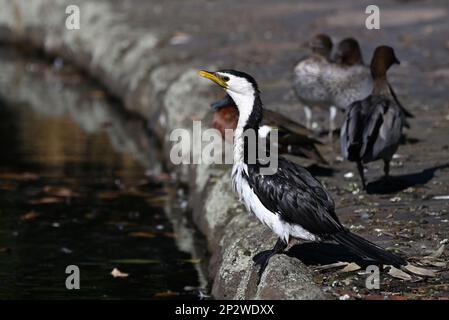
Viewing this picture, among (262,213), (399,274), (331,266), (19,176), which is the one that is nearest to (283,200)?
(262,213)

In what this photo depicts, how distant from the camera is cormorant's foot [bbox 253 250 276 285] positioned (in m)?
7.15

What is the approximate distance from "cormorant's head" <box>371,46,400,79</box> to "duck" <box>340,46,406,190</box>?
0.44 meters

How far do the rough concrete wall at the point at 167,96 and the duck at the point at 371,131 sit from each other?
1.05 metres

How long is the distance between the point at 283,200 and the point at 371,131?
2.27m

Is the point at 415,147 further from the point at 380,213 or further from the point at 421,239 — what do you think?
the point at 421,239

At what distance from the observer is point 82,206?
469 inches

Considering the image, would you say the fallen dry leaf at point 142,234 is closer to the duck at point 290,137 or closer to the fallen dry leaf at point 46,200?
the duck at point 290,137

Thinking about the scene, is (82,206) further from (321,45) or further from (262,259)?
(262,259)

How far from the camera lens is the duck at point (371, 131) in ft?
30.3

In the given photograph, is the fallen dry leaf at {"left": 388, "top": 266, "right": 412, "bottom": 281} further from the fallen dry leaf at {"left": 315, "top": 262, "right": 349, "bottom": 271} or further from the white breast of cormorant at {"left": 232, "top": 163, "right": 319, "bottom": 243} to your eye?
the white breast of cormorant at {"left": 232, "top": 163, "right": 319, "bottom": 243}

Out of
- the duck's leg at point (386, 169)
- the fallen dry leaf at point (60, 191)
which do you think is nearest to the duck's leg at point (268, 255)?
the duck's leg at point (386, 169)

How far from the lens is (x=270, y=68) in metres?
15.6

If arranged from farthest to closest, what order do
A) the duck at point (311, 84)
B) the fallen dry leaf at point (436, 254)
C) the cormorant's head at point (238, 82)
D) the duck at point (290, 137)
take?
1. the duck at point (311, 84)
2. the duck at point (290, 137)
3. the cormorant's head at point (238, 82)
4. the fallen dry leaf at point (436, 254)

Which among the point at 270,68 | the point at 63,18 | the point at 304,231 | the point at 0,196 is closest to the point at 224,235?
the point at 304,231
